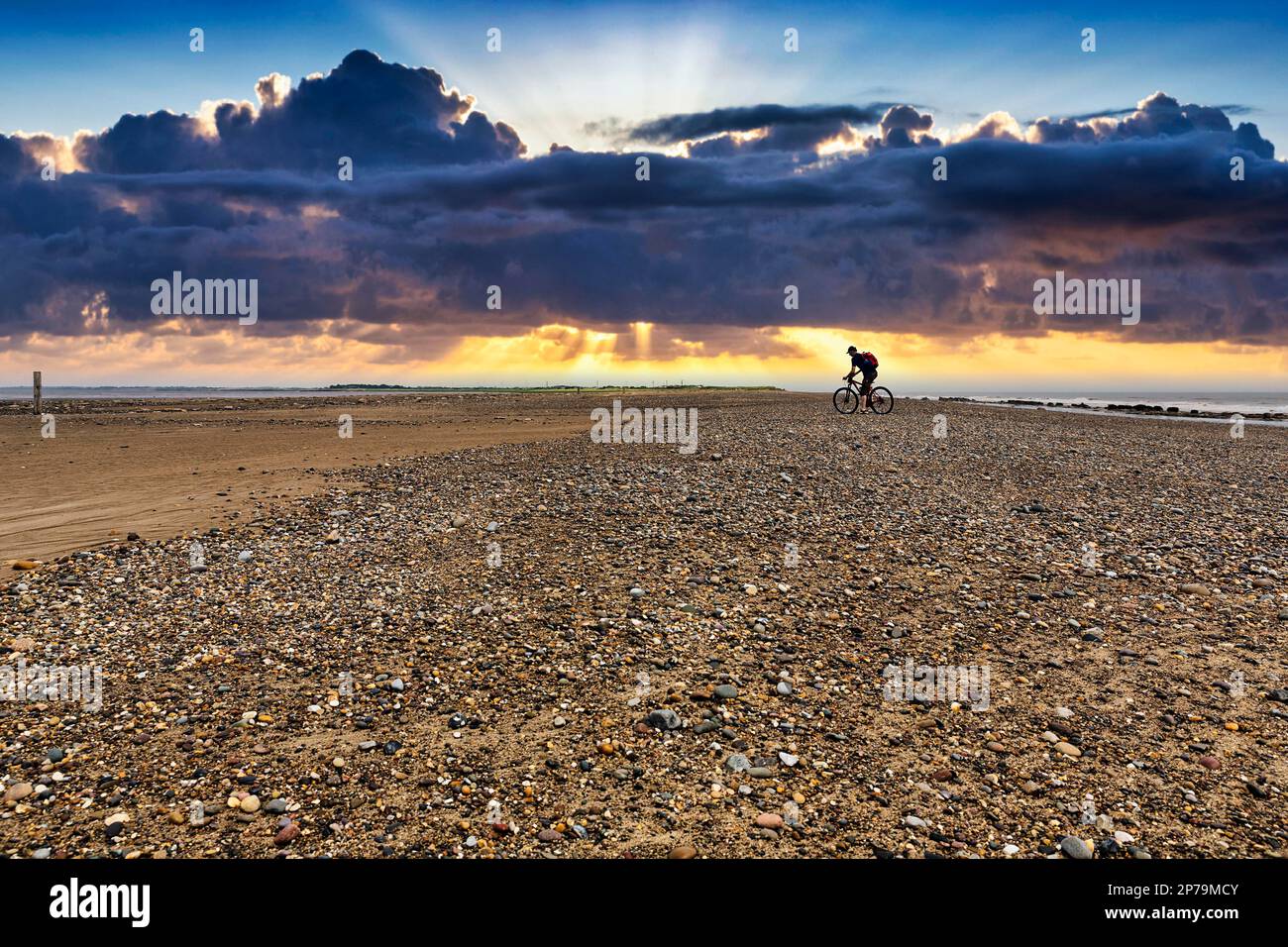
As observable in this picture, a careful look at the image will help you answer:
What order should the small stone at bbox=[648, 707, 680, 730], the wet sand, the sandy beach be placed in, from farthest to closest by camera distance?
1. the wet sand
2. the small stone at bbox=[648, 707, 680, 730]
3. the sandy beach

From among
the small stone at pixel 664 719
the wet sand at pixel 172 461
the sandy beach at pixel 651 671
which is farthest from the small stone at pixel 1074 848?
the wet sand at pixel 172 461

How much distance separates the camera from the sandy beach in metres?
6.29

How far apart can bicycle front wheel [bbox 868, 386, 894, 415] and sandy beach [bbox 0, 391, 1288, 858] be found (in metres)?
26.6

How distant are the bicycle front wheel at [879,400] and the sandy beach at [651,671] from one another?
26.6m

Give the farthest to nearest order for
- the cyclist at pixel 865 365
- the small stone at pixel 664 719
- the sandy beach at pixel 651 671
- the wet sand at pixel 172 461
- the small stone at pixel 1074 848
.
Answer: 1. the cyclist at pixel 865 365
2. the wet sand at pixel 172 461
3. the small stone at pixel 664 719
4. the sandy beach at pixel 651 671
5. the small stone at pixel 1074 848

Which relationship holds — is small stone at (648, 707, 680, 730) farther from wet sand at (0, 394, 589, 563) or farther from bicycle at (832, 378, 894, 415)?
bicycle at (832, 378, 894, 415)

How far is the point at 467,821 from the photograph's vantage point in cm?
622

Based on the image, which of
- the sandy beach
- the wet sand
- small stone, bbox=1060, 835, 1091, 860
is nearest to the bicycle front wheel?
the wet sand

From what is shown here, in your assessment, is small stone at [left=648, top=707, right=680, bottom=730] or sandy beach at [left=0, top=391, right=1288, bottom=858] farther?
small stone at [left=648, top=707, right=680, bottom=730]

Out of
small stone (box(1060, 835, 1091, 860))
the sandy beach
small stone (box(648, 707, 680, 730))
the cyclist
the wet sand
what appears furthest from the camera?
the cyclist

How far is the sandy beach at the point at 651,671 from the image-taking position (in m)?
6.29

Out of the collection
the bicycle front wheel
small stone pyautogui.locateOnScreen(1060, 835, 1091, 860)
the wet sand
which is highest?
the bicycle front wheel

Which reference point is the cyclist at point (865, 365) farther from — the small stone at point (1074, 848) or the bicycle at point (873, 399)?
the small stone at point (1074, 848)
